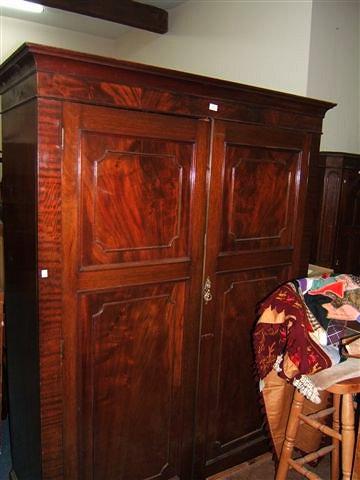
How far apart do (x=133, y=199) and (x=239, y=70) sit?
1.89 m

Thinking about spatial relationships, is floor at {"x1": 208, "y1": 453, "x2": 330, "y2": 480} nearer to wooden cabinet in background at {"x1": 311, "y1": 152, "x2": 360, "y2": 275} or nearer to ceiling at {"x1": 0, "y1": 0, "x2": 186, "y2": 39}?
wooden cabinet in background at {"x1": 311, "y1": 152, "x2": 360, "y2": 275}

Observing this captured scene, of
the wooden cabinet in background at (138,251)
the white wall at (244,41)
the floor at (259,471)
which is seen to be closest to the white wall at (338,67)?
the white wall at (244,41)

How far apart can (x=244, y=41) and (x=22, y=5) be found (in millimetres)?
2112

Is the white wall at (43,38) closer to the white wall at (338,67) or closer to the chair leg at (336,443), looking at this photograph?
the white wall at (338,67)

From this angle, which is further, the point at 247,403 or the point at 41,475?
the point at 247,403

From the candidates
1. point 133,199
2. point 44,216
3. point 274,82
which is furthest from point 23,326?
point 274,82

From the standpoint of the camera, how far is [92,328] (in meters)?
1.36

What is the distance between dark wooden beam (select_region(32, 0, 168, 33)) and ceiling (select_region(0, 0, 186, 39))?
0.07 metres

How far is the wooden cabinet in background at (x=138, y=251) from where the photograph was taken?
123 cm

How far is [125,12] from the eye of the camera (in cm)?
347

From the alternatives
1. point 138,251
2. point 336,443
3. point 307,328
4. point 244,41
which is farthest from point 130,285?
point 244,41

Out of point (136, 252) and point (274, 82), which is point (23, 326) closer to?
point (136, 252)

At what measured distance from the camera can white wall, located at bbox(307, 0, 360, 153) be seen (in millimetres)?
2434

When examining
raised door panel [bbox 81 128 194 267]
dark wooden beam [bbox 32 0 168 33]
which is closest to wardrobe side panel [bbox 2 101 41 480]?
raised door panel [bbox 81 128 194 267]
